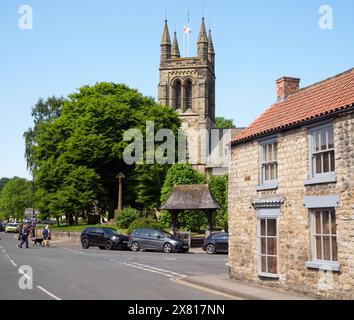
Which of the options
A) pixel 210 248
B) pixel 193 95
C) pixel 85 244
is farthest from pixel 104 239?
pixel 193 95

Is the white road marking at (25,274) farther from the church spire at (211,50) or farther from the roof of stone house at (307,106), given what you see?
the church spire at (211,50)

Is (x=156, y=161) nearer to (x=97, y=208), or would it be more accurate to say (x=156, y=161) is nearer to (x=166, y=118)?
(x=166, y=118)

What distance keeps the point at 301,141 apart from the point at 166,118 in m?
41.0

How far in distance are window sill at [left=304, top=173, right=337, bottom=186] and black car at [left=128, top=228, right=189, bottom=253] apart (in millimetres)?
19287

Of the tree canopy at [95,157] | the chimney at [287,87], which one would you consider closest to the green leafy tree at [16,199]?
the tree canopy at [95,157]

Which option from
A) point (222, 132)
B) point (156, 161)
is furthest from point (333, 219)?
point (222, 132)

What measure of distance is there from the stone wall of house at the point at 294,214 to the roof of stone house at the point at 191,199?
20.0 meters

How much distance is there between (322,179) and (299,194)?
1.03m

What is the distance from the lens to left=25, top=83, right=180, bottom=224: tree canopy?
47406mm

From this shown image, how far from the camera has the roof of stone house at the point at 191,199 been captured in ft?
121

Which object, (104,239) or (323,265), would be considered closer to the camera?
(323,265)

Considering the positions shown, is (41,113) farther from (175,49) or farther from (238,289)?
(238,289)

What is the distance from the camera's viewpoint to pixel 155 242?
104 ft
